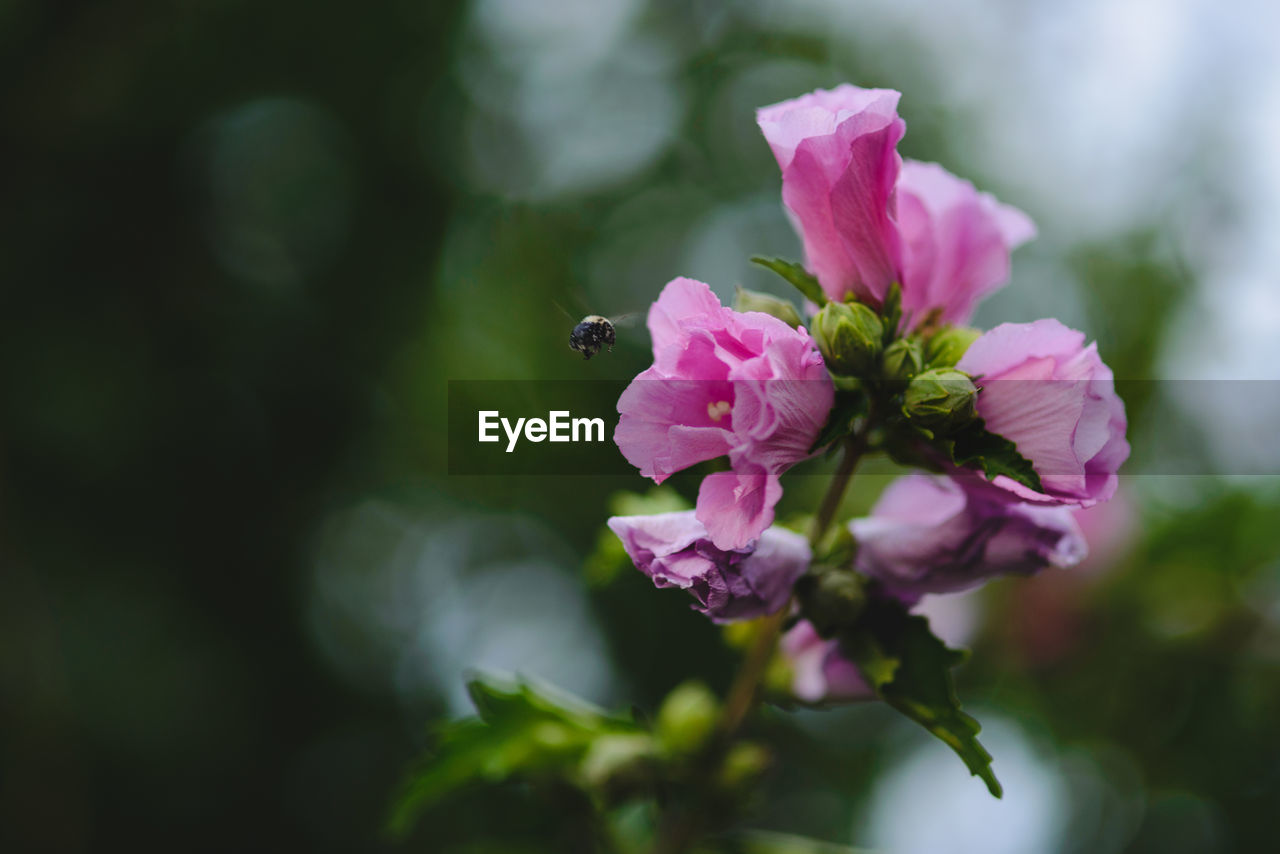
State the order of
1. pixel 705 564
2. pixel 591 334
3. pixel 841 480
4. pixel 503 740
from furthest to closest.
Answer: pixel 591 334 → pixel 503 740 → pixel 841 480 → pixel 705 564

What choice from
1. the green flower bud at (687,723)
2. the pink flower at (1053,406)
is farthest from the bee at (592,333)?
the pink flower at (1053,406)

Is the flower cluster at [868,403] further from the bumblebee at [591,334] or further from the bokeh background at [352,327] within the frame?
the bokeh background at [352,327]

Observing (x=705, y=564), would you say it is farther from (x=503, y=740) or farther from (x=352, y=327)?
(x=352, y=327)

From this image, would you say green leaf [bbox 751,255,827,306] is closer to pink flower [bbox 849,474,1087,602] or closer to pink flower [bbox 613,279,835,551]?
pink flower [bbox 613,279,835,551]

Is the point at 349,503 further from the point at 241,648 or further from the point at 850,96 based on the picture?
the point at 850,96

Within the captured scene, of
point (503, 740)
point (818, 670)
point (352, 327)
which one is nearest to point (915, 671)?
point (818, 670)

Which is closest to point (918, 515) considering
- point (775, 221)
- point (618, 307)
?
point (618, 307)
